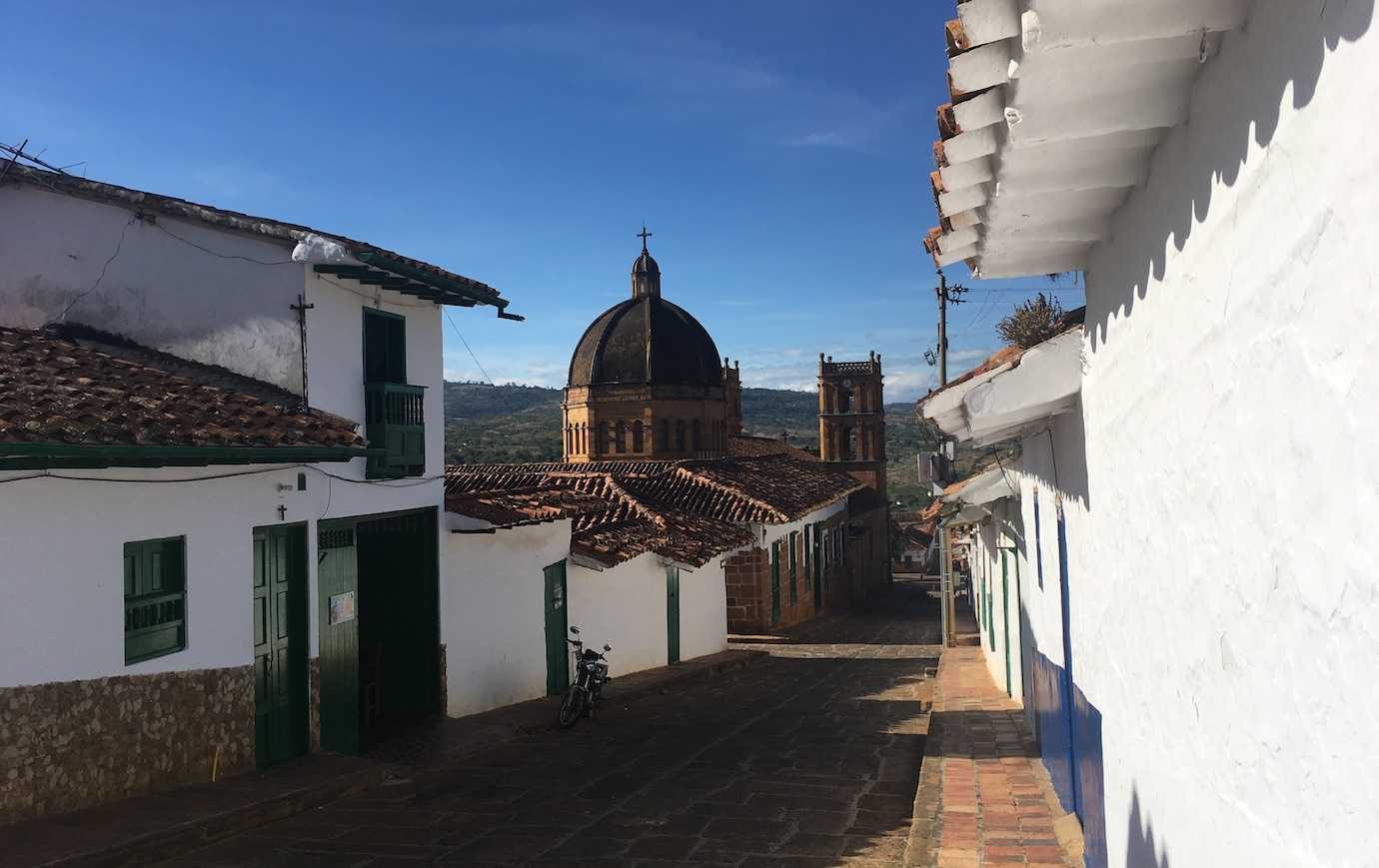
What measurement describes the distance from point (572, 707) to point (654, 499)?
12.0 metres

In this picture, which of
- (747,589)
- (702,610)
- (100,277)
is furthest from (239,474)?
(747,589)

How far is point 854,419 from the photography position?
52219 millimetres

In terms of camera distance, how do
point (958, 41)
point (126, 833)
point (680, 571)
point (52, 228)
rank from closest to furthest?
point (958, 41) < point (126, 833) < point (52, 228) < point (680, 571)

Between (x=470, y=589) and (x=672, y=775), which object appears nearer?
(x=672, y=775)

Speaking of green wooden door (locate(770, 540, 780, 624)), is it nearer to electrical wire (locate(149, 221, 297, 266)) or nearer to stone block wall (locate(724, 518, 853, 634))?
stone block wall (locate(724, 518, 853, 634))

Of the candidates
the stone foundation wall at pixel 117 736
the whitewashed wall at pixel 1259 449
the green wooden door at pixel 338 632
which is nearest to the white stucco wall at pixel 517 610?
the green wooden door at pixel 338 632

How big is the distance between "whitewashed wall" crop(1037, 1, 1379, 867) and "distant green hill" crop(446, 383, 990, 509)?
4874cm

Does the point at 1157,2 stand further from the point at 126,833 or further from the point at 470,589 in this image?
the point at 470,589

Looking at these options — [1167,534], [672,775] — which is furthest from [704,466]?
[1167,534]

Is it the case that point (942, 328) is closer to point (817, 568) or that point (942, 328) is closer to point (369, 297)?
point (817, 568)

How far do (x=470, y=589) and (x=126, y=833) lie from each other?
6.34m

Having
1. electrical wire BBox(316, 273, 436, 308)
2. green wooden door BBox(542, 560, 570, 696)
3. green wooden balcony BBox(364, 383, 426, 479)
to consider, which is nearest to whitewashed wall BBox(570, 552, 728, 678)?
green wooden door BBox(542, 560, 570, 696)

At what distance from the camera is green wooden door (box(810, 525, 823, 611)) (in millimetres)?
31812

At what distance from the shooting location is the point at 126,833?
7227 millimetres
